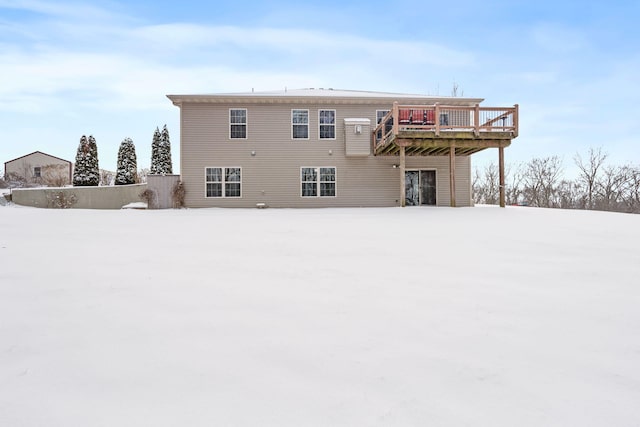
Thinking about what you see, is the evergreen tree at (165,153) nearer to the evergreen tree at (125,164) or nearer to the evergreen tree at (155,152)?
the evergreen tree at (155,152)

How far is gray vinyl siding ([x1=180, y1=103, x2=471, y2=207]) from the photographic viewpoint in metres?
14.3

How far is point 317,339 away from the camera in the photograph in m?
2.20

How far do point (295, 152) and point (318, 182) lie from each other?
5.63ft

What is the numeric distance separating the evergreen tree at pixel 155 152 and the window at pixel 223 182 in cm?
1362

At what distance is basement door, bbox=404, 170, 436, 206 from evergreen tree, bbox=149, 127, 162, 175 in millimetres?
19917

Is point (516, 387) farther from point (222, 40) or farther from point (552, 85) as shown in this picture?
point (552, 85)

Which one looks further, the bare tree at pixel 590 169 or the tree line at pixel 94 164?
the bare tree at pixel 590 169

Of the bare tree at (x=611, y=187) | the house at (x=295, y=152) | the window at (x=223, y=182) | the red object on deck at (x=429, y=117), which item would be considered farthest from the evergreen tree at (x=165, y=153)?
the bare tree at (x=611, y=187)

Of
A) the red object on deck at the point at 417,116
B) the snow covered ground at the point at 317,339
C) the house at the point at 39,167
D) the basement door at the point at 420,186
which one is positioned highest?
the house at the point at 39,167

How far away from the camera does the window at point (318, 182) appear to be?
14.6 m

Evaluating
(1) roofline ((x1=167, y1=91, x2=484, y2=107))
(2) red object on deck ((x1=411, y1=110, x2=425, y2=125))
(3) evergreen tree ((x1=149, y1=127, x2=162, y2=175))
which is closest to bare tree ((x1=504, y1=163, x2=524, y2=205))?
(1) roofline ((x1=167, y1=91, x2=484, y2=107))

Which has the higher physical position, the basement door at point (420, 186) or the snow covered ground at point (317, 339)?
the basement door at point (420, 186)

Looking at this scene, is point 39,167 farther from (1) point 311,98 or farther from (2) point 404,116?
(2) point 404,116

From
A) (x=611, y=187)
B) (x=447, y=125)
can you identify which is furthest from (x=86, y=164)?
(x=611, y=187)
